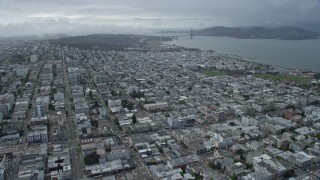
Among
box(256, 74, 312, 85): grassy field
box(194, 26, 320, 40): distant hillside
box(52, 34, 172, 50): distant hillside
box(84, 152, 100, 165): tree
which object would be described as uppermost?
box(194, 26, 320, 40): distant hillside

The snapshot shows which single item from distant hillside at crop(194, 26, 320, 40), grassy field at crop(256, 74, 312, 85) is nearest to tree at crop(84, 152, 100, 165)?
grassy field at crop(256, 74, 312, 85)

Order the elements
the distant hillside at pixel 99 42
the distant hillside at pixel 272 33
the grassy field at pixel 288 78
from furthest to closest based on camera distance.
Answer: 1. the distant hillside at pixel 272 33
2. the distant hillside at pixel 99 42
3. the grassy field at pixel 288 78

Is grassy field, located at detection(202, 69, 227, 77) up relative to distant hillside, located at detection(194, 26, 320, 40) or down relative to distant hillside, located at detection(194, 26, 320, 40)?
down

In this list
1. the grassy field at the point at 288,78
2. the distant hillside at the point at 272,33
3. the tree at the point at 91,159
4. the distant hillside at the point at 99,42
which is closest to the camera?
the tree at the point at 91,159

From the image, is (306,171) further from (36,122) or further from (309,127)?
(36,122)

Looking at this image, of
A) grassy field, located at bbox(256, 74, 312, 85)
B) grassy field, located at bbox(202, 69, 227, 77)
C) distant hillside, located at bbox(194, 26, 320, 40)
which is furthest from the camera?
distant hillside, located at bbox(194, 26, 320, 40)

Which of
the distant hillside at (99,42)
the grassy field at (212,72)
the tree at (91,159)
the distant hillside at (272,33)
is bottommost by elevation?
the tree at (91,159)

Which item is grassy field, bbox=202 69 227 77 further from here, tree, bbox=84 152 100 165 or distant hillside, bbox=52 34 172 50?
distant hillside, bbox=52 34 172 50

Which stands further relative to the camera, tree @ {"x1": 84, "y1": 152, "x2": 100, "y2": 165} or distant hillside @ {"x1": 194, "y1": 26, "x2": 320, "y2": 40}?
distant hillside @ {"x1": 194, "y1": 26, "x2": 320, "y2": 40}

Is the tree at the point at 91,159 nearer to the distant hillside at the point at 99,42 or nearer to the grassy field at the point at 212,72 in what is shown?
the grassy field at the point at 212,72

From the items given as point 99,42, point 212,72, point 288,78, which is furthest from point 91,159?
point 99,42

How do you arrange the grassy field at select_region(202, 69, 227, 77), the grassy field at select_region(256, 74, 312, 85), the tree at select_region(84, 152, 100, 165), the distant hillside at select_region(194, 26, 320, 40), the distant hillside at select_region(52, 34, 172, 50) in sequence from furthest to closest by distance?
the distant hillside at select_region(194, 26, 320, 40) < the distant hillside at select_region(52, 34, 172, 50) < the grassy field at select_region(202, 69, 227, 77) < the grassy field at select_region(256, 74, 312, 85) < the tree at select_region(84, 152, 100, 165)

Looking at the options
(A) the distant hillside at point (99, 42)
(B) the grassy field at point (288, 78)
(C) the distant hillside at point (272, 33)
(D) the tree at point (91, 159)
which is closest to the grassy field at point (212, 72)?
(B) the grassy field at point (288, 78)
